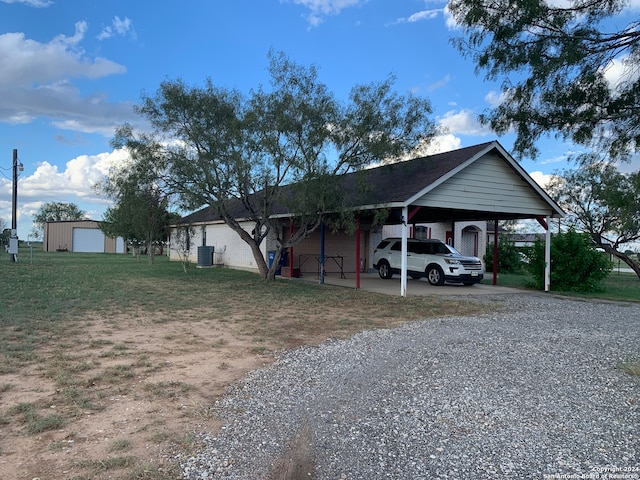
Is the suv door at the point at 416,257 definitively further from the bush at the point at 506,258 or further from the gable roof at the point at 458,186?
the bush at the point at 506,258

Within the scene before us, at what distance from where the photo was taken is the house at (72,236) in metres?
52.6

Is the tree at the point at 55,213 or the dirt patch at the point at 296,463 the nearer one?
the dirt patch at the point at 296,463

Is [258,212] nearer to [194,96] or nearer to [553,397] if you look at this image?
[194,96]

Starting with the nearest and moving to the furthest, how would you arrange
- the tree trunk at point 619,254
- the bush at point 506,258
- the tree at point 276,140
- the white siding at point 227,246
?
1. the tree at point 276,140
2. the white siding at point 227,246
3. the tree trunk at point 619,254
4. the bush at point 506,258

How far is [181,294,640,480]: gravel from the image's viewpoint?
3.46m

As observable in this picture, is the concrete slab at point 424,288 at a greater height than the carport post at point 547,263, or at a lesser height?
lesser

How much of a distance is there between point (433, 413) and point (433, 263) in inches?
527

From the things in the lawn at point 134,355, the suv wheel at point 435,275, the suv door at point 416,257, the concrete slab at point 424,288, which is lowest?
the lawn at point 134,355

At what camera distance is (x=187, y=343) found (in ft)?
24.5

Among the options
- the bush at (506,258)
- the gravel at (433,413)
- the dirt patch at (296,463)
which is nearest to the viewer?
the dirt patch at (296,463)

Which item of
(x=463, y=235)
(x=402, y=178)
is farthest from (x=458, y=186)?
(x=463, y=235)

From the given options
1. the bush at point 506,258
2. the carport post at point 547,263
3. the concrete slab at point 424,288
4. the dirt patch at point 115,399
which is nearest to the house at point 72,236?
the bush at point 506,258

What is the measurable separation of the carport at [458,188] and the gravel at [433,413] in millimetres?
6873

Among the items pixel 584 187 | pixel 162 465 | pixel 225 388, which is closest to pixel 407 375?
pixel 225 388
